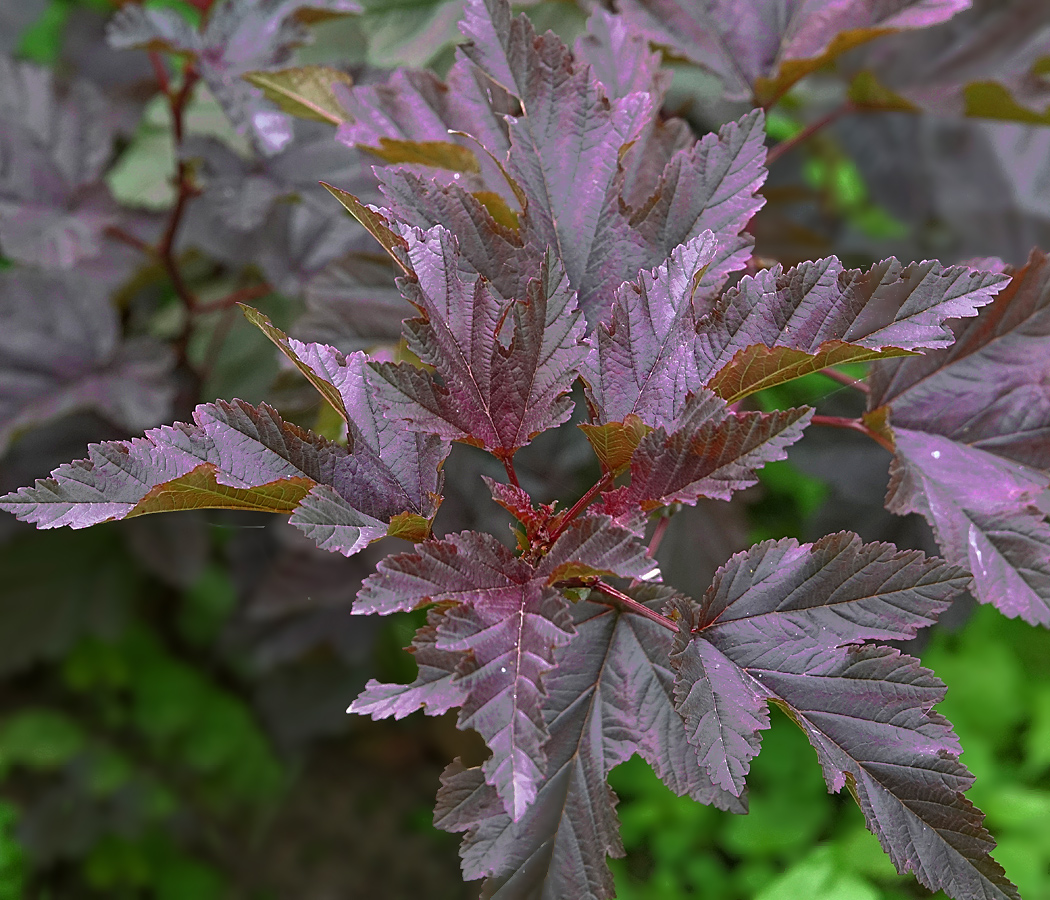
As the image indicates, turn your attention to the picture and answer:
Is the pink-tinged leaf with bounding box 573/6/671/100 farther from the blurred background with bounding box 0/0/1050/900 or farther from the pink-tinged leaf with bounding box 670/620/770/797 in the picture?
the pink-tinged leaf with bounding box 670/620/770/797

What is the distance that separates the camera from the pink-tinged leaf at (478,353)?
50 cm

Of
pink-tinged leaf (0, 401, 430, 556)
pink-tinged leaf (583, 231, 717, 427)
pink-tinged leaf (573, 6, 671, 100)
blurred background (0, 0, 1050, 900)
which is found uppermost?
pink-tinged leaf (573, 6, 671, 100)

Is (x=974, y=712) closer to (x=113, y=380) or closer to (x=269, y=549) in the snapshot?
(x=269, y=549)

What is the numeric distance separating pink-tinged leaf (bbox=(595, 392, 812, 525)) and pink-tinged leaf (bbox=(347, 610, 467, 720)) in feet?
0.41

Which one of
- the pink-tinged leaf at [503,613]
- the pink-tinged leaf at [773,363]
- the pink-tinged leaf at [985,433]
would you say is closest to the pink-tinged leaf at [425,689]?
the pink-tinged leaf at [503,613]

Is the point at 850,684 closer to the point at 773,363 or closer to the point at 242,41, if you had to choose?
the point at 773,363

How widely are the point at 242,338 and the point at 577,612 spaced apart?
0.76 m

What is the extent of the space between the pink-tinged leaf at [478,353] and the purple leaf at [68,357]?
1.83 feet

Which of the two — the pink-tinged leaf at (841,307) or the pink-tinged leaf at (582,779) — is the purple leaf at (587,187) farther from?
the pink-tinged leaf at (582,779)

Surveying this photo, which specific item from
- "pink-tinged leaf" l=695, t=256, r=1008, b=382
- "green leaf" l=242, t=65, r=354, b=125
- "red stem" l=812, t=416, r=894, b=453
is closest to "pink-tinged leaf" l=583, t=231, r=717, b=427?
"pink-tinged leaf" l=695, t=256, r=1008, b=382

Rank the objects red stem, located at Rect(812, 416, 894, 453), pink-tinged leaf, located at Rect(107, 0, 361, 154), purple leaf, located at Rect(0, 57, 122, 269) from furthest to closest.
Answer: purple leaf, located at Rect(0, 57, 122, 269) → pink-tinged leaf, located at Rect(107, 0, 361, 154) → red stem, located at Rect(812, 416, 894, 453)

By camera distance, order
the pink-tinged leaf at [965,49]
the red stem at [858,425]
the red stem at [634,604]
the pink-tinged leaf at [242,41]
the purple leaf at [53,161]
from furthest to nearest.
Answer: the pink-tinged leaf at [965,49], the purple leaf at [53,161], the pink-tinged leaf at [242,41], the red stem at [858,425], the red stem at [634,604]

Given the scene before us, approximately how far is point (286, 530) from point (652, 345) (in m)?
0.67

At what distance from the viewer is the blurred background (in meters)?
0.88
